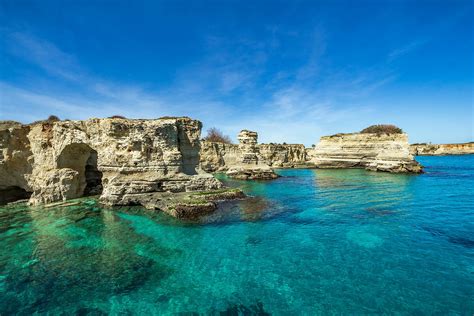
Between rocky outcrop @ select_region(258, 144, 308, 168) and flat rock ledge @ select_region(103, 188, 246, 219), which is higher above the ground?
rocky outcrop @ select_region(258, 144, 308, 168)

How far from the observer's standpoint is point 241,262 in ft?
34.0

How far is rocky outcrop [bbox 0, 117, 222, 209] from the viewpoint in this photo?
21.5 meters

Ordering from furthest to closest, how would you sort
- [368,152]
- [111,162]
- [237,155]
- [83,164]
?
1. [237,155]
2. [368,152]
3. [83,164]
4. [111,162]

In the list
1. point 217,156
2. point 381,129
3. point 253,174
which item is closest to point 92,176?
point 253,174

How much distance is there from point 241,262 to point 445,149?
15755 centimetres

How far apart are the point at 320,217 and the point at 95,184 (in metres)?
24.0

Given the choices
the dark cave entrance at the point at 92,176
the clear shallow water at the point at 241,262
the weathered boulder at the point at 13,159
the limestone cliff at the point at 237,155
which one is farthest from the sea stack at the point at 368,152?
the weathered boulder at the point at 13,159

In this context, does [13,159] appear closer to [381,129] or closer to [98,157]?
[98,157]

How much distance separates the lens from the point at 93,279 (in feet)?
29.9

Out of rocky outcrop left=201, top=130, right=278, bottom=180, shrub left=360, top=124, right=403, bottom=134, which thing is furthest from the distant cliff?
shrub left=360, top=124, right=403, bottom=134

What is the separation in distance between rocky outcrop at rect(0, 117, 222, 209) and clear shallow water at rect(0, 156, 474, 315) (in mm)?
3773

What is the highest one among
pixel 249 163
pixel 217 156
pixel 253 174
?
pixel 217 156

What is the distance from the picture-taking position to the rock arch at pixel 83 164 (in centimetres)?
2239

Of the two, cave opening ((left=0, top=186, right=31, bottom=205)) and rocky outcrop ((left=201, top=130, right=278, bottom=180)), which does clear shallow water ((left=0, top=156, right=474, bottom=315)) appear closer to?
cave opening ((left=0, top=186, right=31, bottom=205))
